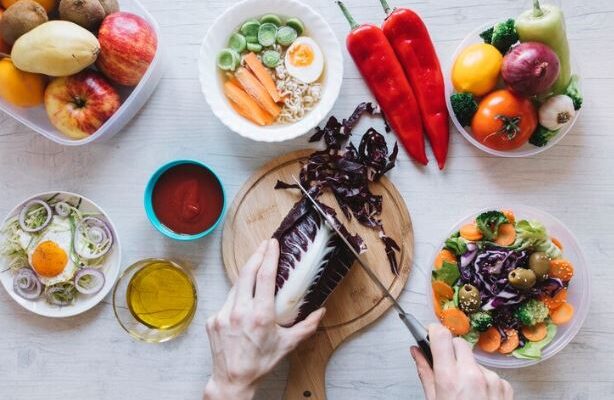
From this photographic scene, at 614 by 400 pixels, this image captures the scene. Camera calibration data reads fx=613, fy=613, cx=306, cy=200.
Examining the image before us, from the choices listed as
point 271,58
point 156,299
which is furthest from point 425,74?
point 156,299

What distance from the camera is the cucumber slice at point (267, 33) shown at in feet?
6.72

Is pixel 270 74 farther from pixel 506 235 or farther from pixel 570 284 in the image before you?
pixel 570 284

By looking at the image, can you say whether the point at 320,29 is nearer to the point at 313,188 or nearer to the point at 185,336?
the point at 313,188

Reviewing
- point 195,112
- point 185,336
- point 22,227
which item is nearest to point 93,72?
point 195,112

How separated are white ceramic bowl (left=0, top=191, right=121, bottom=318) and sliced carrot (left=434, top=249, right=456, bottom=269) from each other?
3.48 feet

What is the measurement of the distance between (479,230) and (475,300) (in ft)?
0.77

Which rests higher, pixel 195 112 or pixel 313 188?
pixel 195 112

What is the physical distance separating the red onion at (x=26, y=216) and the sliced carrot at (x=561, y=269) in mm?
1679

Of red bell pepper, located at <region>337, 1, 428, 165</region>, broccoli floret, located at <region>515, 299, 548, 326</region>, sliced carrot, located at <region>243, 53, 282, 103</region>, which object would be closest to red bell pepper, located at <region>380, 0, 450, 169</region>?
red bell pepper, located at <region>337, 1, 428, 165</region>

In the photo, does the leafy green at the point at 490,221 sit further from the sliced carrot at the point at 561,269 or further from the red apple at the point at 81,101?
the red apple at the point at 81,101

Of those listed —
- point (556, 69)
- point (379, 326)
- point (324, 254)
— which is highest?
point (556, 69)

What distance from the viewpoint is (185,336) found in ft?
7.04

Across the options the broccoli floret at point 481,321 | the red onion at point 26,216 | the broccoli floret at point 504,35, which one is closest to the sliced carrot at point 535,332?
the broccoli floret at point 481,321

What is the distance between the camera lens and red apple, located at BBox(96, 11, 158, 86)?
6.36ft
